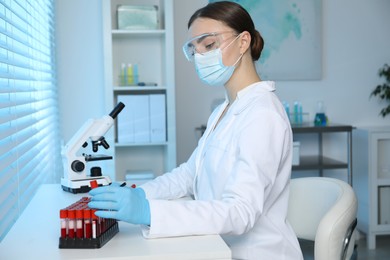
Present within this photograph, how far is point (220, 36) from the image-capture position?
5.37 ft

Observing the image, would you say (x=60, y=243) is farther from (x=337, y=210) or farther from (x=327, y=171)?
(x=327, y=171)

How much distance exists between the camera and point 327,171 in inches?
150

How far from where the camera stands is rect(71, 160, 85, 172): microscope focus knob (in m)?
1.85

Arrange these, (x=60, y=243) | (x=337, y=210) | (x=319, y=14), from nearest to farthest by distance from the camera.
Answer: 1. (x=60, y=243)
2. (x=337, y=210)
3. (x=319, y=14)

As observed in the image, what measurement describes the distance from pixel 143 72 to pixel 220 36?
182 cm

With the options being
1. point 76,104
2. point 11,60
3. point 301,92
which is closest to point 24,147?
point 11,60

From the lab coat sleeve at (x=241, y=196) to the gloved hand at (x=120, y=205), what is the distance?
26 mm

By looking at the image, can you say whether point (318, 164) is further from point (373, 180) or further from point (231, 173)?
point (231, 173)

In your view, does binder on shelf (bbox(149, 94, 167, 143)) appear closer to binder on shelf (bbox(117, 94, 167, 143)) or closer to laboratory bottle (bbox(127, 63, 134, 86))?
binder on shelf (bbox(117, 94, 167, 143))

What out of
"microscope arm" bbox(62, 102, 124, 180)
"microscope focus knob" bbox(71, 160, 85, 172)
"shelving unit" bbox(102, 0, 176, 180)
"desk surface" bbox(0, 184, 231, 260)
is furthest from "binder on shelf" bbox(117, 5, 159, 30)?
"desk surface" bbox(0, 184, 231, 260)

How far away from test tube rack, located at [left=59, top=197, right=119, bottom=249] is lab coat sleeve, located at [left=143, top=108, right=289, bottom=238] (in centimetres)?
12

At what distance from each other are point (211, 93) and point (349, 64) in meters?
1.01

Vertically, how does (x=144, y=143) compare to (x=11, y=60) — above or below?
below

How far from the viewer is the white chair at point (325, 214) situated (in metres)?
1.51
